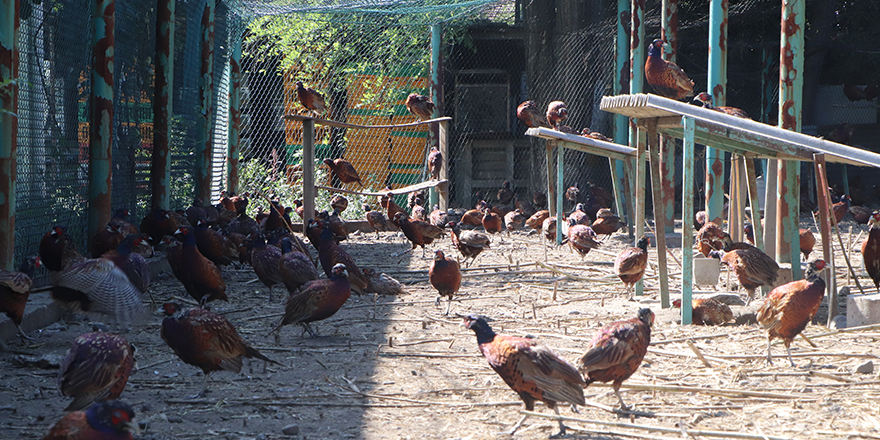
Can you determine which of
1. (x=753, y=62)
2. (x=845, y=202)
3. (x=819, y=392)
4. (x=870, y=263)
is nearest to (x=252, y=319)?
(x=819, y=392)

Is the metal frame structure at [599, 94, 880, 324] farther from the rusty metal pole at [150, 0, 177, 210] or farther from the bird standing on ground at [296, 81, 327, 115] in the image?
the bird standing on ground at [296, 81, 327, 115]

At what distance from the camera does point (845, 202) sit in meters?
14.2

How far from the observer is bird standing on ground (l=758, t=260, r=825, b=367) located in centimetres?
500

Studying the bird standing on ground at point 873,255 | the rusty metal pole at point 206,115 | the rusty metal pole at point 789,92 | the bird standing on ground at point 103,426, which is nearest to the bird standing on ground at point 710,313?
the rusty metal pole at point 789,92

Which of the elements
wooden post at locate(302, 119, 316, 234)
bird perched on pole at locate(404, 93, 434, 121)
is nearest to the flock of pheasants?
wooden post at locate(302, 119, 316, 234)

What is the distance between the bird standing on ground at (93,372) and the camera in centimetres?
391

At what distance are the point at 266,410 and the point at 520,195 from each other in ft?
42.9

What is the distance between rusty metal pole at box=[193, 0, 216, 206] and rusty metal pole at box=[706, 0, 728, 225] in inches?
263

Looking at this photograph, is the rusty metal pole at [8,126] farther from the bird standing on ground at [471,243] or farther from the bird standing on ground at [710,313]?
the bird standing on ground at [710,313]

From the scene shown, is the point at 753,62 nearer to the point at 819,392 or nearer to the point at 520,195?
the point at 520,195

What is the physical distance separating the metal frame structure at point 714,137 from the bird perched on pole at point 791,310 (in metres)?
0.76

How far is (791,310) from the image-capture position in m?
4.99

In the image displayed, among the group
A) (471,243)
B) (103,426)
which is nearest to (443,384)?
(103,426)

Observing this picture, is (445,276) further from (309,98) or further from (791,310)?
(309,98)
